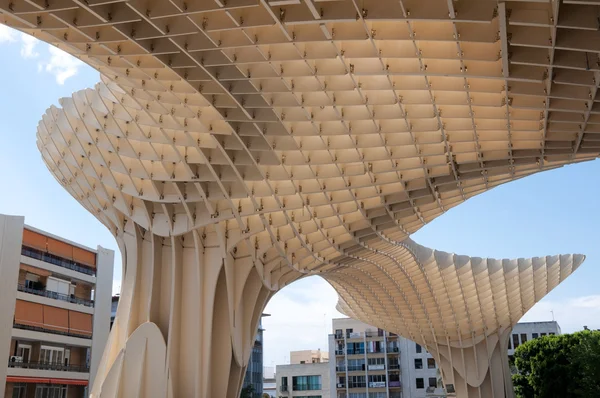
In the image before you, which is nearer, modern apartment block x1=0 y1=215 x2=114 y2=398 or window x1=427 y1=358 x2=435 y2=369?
modern apartment block x1=0 y1=215 x2=114 y2=398

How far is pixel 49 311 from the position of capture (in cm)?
5512

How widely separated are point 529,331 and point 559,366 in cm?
4718

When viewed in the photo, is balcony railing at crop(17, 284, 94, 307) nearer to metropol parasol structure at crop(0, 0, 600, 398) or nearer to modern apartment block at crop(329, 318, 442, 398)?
metropol parasol structure at crop(0, 0, 600, 398)

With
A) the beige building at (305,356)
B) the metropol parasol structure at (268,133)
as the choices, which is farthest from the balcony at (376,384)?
the metropol parasol structure at (268,133)

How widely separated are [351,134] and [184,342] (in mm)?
15819

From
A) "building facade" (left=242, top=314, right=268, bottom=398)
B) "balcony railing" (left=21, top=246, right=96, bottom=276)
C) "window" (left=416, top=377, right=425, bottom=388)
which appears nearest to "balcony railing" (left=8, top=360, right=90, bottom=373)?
"balcony railing" (left=21, top=246, right=96, bottom=276)

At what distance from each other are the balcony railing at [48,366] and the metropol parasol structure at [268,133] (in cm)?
2105

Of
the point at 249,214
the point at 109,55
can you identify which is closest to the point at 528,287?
the point at 249,214

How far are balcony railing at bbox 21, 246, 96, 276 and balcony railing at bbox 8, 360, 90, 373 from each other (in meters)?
9.28

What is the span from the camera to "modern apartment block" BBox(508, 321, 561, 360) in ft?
338

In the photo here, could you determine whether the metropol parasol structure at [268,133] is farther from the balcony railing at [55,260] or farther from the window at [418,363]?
the window at [418,363]

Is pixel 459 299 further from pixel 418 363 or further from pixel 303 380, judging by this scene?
pixel 303 380

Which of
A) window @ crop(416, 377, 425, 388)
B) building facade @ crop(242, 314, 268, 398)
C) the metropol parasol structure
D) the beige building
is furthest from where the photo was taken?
the beige building

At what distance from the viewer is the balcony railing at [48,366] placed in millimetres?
49969
